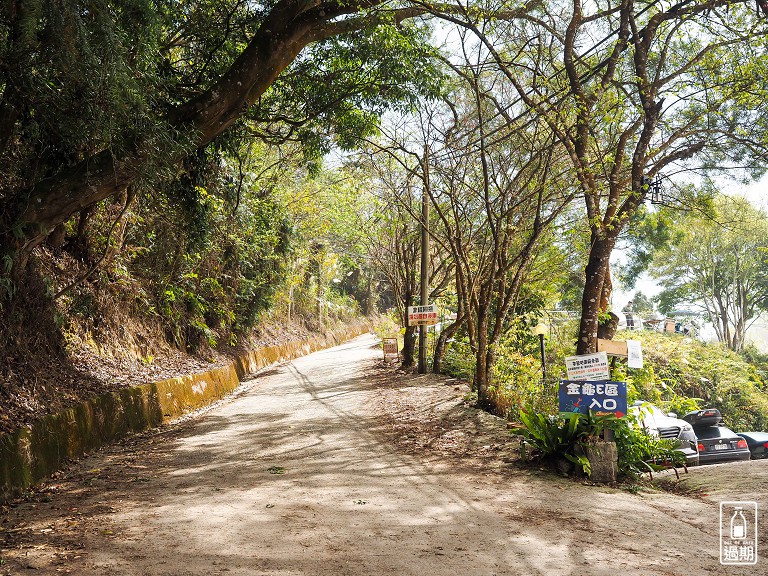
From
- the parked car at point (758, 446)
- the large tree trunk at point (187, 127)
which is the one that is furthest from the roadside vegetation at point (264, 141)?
the parked car at point (758, 446)

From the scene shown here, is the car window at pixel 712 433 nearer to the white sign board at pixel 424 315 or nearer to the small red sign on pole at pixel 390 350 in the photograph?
the white sign board at pixel 424 315

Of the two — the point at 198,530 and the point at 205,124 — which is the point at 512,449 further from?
the point at 205,124

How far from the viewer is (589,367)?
7.92 metres

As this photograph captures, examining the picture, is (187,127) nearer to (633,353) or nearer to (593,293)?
(593,293)

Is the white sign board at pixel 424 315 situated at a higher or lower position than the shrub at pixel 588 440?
higher

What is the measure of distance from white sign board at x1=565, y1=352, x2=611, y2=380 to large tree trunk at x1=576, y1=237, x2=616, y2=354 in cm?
53

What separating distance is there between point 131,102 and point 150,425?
653cm

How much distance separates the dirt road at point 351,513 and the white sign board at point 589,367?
52.8 inches

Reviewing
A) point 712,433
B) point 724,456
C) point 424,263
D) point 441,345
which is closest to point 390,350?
point 441,345

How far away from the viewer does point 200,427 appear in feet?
37.8

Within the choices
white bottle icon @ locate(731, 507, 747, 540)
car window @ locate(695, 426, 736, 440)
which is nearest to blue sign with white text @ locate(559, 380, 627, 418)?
white bottle icon @ locate(731, 507, 747, 540)

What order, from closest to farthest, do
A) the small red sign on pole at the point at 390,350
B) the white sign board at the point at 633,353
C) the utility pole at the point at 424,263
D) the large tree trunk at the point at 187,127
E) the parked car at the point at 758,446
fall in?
1. the large tree trunk at the point at 187,127
2. the white sign board at the point at 633,353
3. the parked car at the point at 758,446
4. the utility pole at the point at 424,263
5. the small red sign on pole at the point at 390,350

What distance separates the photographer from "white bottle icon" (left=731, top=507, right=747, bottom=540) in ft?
18.3

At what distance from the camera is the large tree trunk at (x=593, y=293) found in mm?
8523
